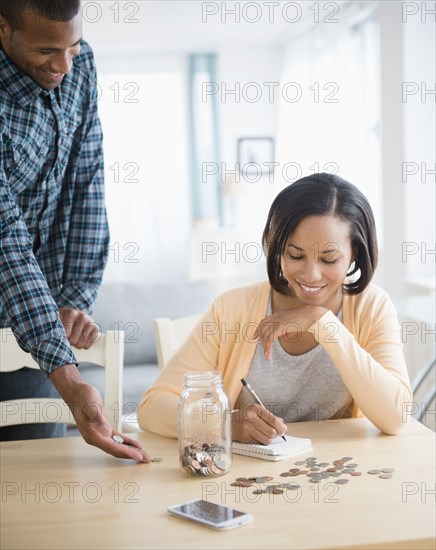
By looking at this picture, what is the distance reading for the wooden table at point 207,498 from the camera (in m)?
1.20

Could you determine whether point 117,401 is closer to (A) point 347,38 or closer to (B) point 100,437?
(B) point 100,437

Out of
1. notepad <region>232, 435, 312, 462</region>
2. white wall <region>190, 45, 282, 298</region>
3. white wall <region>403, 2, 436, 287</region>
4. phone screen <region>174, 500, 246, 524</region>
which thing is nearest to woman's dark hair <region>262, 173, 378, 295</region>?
notepad <region>232, 435, 312, 462</region>

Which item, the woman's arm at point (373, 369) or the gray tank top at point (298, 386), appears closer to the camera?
the woman's arm at point (373, 369)

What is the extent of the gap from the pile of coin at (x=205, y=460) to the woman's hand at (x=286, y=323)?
0.44m

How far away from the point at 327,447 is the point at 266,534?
0.48m

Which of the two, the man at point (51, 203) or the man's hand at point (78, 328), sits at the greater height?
the man at point (51, 203)

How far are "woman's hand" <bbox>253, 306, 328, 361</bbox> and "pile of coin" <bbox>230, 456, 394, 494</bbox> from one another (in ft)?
1.27

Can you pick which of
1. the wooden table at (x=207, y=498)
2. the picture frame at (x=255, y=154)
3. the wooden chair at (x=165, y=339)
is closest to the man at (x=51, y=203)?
the wooden table at (x=207, y=498)

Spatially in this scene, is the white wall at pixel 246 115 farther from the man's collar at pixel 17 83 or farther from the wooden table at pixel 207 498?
the wooden table at pixel 207 498

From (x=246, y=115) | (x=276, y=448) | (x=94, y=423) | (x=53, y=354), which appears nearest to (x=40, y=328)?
(x=53, y=354)

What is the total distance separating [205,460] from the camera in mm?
1484

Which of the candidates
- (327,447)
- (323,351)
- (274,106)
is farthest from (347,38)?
(327,447)

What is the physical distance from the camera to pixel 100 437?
1559 mm

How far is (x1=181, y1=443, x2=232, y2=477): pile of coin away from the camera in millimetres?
1479
